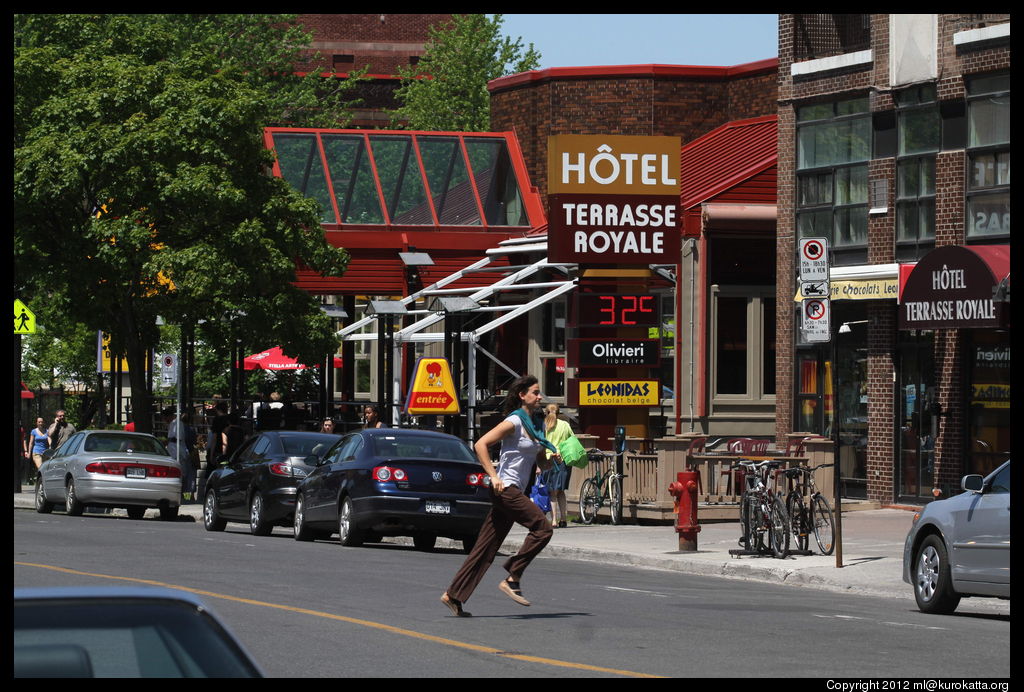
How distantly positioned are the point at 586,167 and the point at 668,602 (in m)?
13.5

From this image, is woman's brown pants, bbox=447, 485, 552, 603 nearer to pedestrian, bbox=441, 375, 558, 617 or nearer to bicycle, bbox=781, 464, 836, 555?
pedestrian, bbox=441, 375, 558, 617

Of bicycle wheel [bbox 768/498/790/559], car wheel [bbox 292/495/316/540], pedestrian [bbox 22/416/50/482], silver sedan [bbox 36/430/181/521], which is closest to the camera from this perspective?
bicycle wheel [bbox 768/498/790/559]

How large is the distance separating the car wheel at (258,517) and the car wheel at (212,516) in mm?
1102

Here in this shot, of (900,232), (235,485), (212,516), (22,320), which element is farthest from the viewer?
(22,320)

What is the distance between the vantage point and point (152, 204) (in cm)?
3186

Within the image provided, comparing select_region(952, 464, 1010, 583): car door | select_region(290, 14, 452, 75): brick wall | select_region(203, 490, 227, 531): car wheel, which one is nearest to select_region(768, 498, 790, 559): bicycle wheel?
select_region(952, 464, 1010, 583): car door

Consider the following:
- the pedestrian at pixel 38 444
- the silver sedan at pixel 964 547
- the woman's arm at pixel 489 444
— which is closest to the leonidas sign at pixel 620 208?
the silver sedan at pixel 964 547

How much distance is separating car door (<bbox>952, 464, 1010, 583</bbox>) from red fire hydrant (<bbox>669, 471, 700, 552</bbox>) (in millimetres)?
6408

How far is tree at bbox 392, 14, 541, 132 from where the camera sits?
65.4 metres

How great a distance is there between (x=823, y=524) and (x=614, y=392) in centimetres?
815

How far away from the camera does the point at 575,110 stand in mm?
44250

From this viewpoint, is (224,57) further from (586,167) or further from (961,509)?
(961,509)

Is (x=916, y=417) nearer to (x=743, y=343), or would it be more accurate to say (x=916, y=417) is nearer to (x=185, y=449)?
(x=743, y=343)

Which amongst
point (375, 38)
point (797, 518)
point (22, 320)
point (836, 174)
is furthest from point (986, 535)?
point (375, 38)
